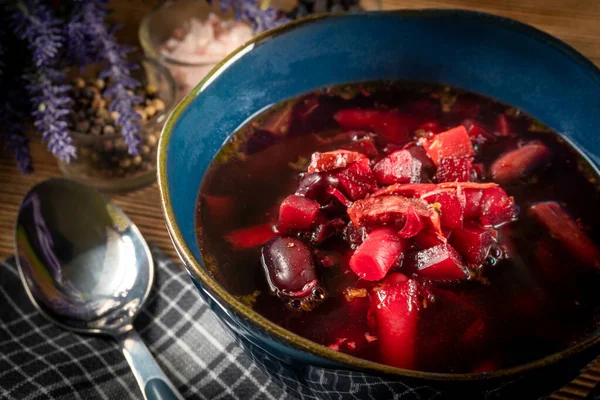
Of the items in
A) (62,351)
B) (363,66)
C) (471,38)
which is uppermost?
(471,38)

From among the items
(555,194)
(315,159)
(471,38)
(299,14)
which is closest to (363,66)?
(471,38)

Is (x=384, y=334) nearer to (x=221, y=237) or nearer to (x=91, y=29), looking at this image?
(x=221, y=237)

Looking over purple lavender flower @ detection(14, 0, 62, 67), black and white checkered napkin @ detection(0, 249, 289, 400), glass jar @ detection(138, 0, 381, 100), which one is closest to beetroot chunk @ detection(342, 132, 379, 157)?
black and white checkered napkin @ detection(0, 249, 289, 400)

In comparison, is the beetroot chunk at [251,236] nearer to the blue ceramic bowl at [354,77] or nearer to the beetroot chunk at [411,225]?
the blue ceramic bowl at [354,77]

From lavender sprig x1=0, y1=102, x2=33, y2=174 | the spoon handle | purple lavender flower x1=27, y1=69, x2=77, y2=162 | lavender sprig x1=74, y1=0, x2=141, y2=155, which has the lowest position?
→ the spoon handle

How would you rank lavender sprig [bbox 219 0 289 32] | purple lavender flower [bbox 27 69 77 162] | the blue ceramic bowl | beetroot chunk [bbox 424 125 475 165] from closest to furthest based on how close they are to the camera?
1. the blue ceramic bowl
2. beetroot chunk [bbox 424 125 475 165]
3. purple lavender flower [bbox 27 69 77 162]
4. lavender sprig [bbox 219 0 289 32]

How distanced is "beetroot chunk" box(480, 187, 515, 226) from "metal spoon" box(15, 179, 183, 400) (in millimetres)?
646

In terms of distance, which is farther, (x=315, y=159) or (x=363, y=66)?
(x=363, y=66)

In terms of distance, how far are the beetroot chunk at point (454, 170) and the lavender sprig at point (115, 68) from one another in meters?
0.71

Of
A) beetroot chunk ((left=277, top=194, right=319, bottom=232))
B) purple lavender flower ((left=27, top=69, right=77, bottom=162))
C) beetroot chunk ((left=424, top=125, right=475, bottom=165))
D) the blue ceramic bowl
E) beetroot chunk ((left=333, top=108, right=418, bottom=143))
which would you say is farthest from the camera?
purple lavender flower ((left=27, top=69, right=77, bottom=162))

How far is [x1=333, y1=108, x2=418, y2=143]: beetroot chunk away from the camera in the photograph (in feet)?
4.18

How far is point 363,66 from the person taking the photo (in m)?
1.38

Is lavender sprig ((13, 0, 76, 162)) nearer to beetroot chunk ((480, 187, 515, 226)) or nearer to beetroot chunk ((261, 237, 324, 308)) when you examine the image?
beetroot chunk ((261, 237, 324, 308))

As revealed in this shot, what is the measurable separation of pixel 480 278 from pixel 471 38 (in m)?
0.56
